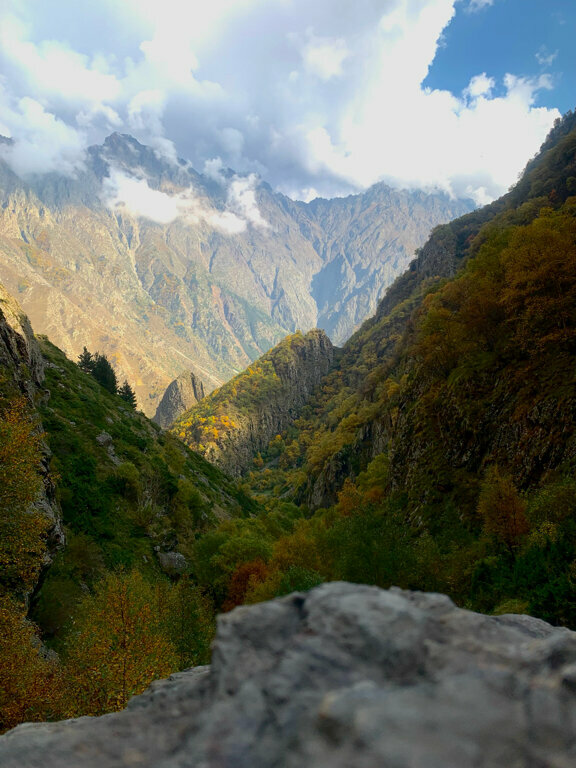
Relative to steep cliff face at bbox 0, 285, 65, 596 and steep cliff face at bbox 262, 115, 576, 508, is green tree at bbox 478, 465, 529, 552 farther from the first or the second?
steep cliff face at bbox 0, 285, 65, 596

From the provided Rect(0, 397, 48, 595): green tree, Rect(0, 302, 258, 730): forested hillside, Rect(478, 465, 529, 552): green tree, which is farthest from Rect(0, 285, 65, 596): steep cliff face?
Rect(478, 465, 529, 552): green tree

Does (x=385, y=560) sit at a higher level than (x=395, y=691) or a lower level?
lower

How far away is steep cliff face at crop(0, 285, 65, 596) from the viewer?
91.4ft

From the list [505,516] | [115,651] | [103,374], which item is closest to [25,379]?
[115,651]

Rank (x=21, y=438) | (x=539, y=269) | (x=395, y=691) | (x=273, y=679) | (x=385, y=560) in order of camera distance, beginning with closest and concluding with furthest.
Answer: (x=395, y=691) < (x=273, y=679) < (x=21, y=438) < (x=385, y=560) < (x=539, y=269)

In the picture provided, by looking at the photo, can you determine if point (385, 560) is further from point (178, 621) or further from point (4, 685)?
point (4, 685)

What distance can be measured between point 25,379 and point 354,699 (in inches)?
1909

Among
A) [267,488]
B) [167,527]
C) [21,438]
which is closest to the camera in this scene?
[21,438]

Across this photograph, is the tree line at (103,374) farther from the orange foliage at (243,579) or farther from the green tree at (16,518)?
the green tree at (16,518)

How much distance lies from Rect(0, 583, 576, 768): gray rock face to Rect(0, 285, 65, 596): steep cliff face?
24856 mm

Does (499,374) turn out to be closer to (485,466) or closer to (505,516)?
(485,466)

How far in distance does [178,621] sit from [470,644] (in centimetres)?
3174

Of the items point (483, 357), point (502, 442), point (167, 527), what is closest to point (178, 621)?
point (167, 527)

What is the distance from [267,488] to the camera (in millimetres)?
158875
